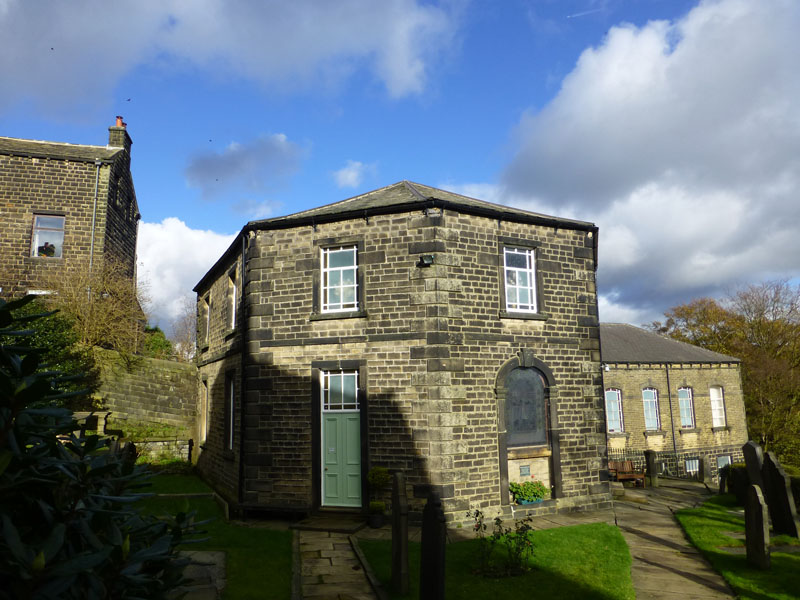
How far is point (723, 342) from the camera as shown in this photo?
1572 inches

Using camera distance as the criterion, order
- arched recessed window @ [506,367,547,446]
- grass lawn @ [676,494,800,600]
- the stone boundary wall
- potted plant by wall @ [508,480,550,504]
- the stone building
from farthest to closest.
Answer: the stone building
the stone boundary wall
arched recessed window @ [506,367,547,446]
potted plant by wall @ [508,480,550,504]
grass lawn @ [676,494,800,600]

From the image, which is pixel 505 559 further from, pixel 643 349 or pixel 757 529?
pixel 643 349

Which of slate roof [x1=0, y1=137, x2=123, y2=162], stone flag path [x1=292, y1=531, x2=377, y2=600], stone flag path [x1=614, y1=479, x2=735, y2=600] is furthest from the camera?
slate roof [x1=0, y1=137, x2=123, y2=162]

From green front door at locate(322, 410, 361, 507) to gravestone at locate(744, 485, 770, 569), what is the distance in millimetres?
7582

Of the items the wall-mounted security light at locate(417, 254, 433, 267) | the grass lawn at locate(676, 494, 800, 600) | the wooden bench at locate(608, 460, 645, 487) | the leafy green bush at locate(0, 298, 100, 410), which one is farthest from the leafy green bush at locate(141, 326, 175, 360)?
the grass lawn at locate(676, 494, 800, 600)

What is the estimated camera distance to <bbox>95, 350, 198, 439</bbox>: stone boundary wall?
59.1 ft

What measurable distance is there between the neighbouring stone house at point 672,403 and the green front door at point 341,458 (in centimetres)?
1864

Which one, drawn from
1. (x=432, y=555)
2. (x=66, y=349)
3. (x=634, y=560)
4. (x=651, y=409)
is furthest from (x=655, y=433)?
(x=66, y=349)

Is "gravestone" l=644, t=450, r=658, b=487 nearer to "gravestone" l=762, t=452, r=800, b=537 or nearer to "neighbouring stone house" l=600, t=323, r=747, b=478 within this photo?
"gravestone" l=762, t=452, r=800, b=537

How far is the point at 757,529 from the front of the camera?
341 inches

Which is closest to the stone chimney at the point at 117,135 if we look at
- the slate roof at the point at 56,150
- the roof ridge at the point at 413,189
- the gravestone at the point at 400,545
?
the slate roof at the point at 56,150

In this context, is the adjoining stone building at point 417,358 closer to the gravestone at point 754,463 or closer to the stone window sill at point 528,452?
the stone window sill at point 528,452

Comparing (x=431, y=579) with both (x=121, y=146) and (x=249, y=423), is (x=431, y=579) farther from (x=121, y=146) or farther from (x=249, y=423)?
(x=121, y=146)

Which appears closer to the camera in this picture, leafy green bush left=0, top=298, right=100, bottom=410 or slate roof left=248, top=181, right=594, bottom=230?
slate roof left=248, top=181, right=594, bottom=230
